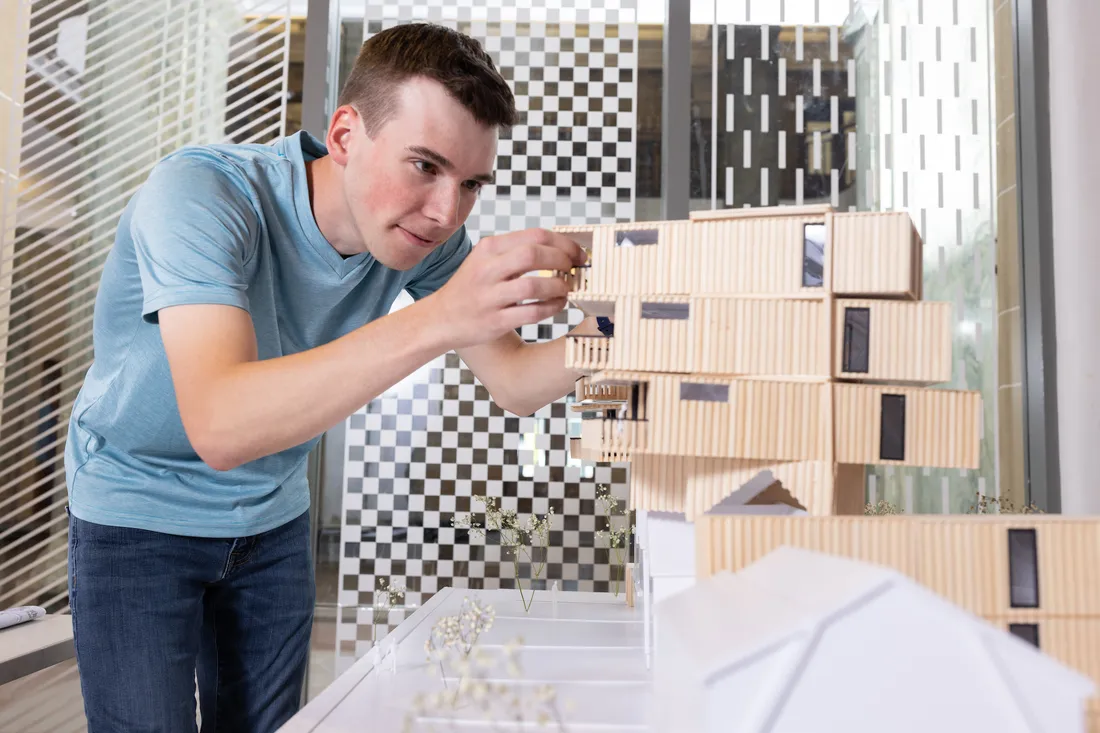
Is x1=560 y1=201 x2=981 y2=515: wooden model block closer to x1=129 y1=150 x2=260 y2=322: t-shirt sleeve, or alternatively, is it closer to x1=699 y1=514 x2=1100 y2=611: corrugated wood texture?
x1=699 y1=514 x2=1100 y2=611: corrugated wood texture

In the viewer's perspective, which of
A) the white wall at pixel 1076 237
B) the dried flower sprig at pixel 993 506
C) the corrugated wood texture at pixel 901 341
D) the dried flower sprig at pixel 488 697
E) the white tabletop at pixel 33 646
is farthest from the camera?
the white wall at pixel 1076 237

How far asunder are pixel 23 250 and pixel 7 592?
1033mm

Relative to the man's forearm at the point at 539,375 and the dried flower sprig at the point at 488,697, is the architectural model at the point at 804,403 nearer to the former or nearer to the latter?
the dried flower sprig at the point at 488,697

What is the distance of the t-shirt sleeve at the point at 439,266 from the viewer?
4.85 feet

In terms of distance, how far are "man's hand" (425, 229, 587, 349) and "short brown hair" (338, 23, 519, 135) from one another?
0.35 m

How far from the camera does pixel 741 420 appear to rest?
76 centimetres

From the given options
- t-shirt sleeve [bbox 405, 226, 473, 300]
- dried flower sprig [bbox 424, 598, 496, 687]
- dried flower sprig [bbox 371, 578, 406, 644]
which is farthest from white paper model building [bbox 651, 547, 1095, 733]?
dried flower sprig [bbox 371, 578, 406, 644]

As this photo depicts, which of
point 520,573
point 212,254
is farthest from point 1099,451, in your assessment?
point 212,254

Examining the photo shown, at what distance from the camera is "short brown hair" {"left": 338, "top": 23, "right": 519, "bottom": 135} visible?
1.09 meters

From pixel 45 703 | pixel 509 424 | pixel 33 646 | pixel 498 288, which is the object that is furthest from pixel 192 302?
pixel 45 703

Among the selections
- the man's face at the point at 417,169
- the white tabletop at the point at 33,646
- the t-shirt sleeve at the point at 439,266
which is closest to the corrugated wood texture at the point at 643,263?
the man's face at the point at 417,169

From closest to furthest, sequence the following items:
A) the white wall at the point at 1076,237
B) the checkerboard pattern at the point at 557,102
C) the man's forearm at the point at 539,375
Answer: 1. the man's forearm at the point at 539,375
2. the white wall at the point at 1076,237
3. the checkerboard pattern at the point at 557,102

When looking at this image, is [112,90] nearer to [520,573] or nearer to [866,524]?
[520,573]

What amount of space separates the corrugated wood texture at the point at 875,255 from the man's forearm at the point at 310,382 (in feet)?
1.33
